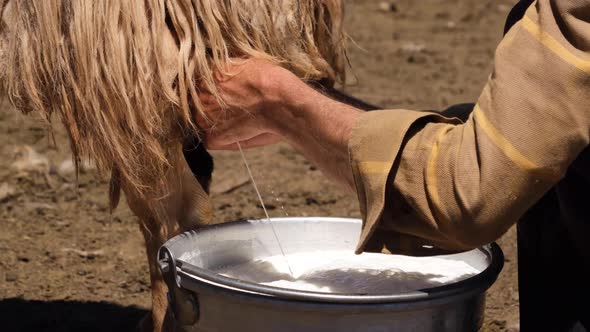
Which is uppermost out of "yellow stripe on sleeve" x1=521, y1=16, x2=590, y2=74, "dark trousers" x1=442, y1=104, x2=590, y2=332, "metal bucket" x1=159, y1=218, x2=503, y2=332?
"yellow stripe on sleeve" x1=521, y1=16, x2=590, y2=74

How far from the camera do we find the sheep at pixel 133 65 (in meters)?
1.90

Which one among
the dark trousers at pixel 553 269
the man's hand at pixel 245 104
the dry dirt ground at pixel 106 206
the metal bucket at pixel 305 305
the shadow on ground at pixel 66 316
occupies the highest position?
the man's hand at pixel 245 104

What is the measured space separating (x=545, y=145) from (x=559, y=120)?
1.6 inches

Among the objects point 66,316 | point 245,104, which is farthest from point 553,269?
point 66,316

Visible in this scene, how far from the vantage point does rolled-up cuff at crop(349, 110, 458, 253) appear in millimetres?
1540

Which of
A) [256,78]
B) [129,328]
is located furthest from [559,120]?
[129,328]

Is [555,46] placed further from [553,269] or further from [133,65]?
[133,65]

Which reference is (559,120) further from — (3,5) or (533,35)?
(3,5)

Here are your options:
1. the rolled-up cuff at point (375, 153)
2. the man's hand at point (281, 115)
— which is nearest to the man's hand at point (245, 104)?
the man's hand at point (281, 115)

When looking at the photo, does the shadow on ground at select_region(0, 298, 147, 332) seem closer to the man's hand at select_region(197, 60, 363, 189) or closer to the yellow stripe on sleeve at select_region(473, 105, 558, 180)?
the man's hand at select_region(197, 60, 363, 189)

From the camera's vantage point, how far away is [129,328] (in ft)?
8.07

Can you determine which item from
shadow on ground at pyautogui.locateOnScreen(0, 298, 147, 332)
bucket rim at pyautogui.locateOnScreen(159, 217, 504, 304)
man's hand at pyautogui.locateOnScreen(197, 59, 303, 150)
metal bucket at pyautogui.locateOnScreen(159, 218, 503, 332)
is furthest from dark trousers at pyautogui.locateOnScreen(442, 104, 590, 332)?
shadow on ground at pyautogui.locateOnScreen(0, 298, 147, 332)

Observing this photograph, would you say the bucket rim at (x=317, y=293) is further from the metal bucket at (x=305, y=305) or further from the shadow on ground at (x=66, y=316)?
the shadow on ground at (x=66, y=316)

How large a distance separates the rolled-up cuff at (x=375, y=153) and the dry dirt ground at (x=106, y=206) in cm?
96
